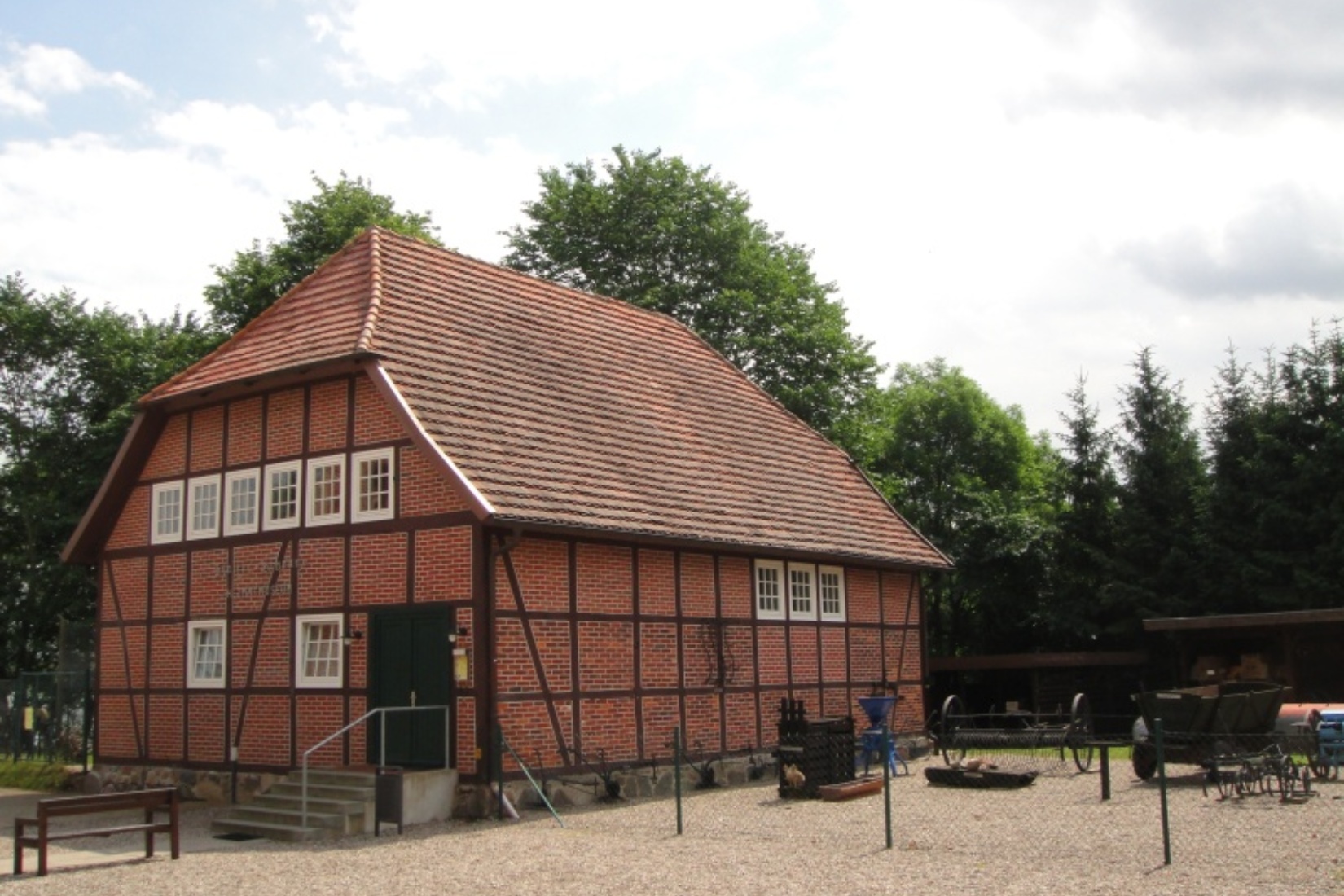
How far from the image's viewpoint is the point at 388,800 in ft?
48.5

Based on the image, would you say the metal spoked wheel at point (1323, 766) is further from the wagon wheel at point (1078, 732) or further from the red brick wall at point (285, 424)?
the red brick wall at point (285, 424)

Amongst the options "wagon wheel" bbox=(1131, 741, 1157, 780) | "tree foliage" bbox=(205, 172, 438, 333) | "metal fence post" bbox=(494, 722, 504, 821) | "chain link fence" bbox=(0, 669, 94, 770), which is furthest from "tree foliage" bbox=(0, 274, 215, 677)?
"wagon wheel" bbox=(1131, 741, 1157, 780)

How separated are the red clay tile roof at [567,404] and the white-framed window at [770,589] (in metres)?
0.56

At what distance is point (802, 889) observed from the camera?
10.3 metres

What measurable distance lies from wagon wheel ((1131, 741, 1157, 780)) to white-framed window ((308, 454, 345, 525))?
10.6 meters

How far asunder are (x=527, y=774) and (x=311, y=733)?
3.48 meters

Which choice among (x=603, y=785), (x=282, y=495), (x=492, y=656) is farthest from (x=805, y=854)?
(x=282, y=495)

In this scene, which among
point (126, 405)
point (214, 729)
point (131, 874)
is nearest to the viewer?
point (131, 874)

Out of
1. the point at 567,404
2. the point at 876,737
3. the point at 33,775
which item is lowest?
the point at 33,775

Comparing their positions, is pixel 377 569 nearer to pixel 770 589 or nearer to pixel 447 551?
pixel 447 551

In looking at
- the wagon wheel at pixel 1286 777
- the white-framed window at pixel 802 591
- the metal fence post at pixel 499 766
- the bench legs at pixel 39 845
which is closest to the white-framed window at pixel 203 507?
the metal fence post at pixel 499 766

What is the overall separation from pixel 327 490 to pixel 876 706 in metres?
8.22

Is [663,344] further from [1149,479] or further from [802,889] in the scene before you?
[802,889]

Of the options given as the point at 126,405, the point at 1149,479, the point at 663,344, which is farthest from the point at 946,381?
the point at 126,405
